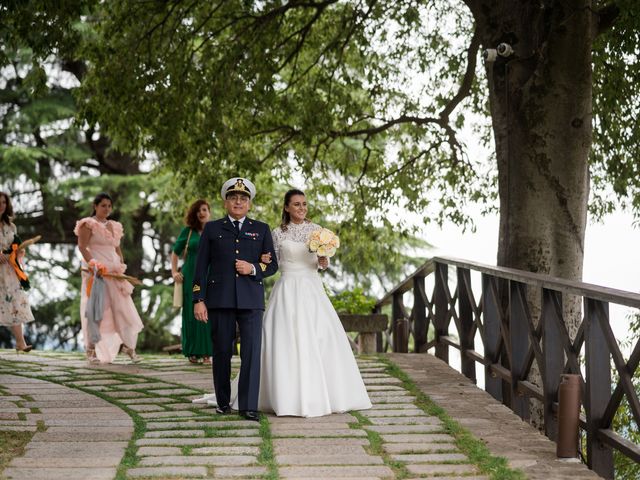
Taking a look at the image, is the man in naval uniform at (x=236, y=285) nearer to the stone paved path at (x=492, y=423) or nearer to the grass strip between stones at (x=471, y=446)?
the grass strip between stones at (x=471, y=446)

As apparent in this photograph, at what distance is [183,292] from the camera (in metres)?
11.8

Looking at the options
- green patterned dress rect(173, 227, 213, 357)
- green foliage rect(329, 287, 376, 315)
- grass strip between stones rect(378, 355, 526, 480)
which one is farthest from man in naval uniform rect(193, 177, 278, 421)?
green foliage rect(329, 287, 376, 315)

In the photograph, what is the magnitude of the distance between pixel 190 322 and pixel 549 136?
450 cm

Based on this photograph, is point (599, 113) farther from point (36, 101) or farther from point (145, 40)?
point (36, 101)

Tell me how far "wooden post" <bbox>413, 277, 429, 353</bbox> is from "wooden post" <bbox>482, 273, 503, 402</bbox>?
2878 millimetres

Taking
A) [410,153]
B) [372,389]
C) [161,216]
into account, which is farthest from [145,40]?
[161,216]

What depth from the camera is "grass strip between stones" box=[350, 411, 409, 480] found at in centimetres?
614

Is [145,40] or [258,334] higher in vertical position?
[145,40]

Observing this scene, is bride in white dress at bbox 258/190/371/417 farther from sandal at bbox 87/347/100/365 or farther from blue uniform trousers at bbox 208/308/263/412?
sandal at bbox 87/347/100/365

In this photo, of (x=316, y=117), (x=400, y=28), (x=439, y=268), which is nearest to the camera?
(x=439, y=268)

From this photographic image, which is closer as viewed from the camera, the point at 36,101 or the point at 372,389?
the point at 372,389

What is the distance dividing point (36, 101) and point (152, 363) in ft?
41.7

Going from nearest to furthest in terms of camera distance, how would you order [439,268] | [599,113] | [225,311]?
[225,311], [439,268], [599,113]

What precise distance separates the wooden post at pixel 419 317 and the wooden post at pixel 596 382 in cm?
585
